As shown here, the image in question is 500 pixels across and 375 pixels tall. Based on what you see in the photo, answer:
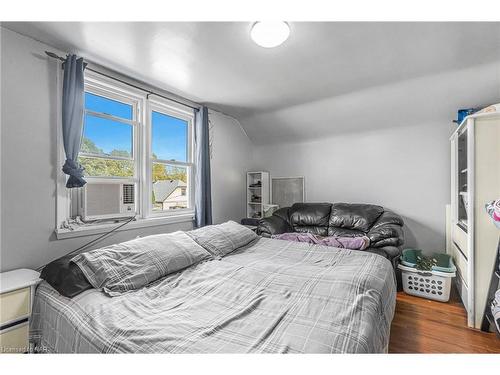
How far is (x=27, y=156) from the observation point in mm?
1788

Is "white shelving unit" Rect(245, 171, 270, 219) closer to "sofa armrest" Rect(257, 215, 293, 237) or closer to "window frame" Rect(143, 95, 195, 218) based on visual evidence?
"sofa armrest" Rect(257, 215, 293, 237)

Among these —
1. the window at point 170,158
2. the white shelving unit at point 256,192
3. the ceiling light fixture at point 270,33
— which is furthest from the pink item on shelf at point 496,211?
Answer: the window at point 170,158

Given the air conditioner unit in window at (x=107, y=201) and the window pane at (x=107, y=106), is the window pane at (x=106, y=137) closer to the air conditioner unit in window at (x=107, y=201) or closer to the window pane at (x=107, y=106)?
the window pane at (x=107, y=106)

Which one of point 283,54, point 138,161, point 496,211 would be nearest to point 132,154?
point 138,161

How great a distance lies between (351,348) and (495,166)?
2.01 m

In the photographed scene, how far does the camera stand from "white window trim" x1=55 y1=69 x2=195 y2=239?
1979mm

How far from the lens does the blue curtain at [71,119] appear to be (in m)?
1.95

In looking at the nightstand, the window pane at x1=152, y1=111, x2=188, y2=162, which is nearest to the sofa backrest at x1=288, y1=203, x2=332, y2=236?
the window pane at x1=152, y1=111, x2=188, y2=162

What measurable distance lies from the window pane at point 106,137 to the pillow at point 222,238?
46.0 inches

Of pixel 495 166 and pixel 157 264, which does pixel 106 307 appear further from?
pixel 495 166

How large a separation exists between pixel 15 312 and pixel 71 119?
55.4 inches
